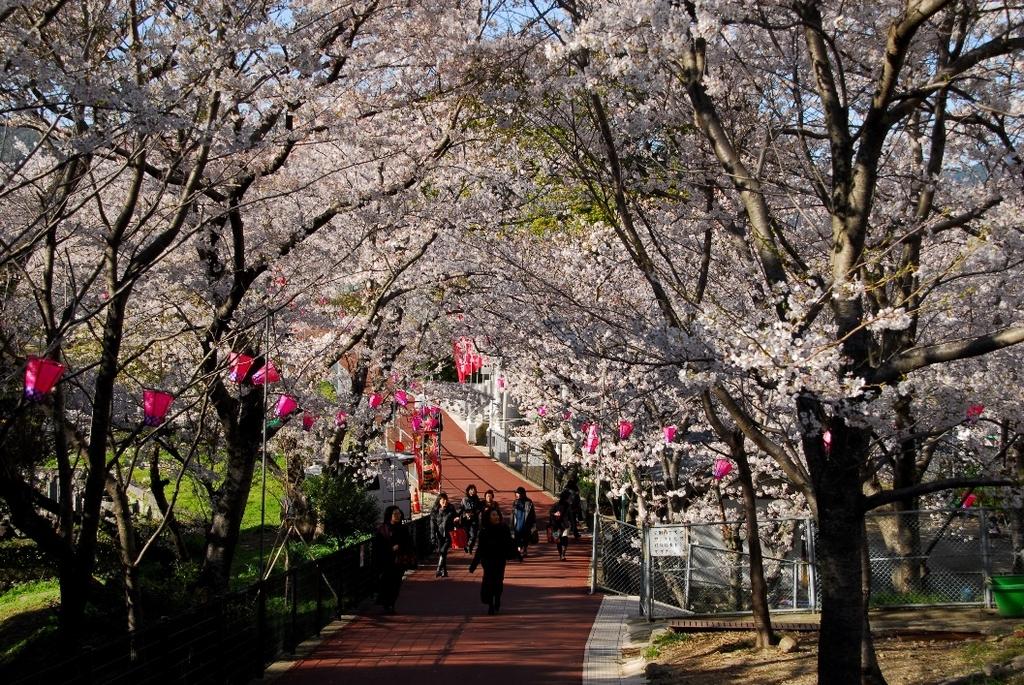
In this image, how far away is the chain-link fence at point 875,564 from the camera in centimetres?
Result: 1431

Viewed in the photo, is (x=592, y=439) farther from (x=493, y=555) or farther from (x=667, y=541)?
(x=667, y=541)

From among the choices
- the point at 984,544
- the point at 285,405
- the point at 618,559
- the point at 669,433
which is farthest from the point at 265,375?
the point at 618,559

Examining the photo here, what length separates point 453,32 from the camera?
12133mm

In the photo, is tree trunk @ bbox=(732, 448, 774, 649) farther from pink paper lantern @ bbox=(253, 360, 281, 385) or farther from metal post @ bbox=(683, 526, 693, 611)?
pink paper lantern @ bbox=(253, 360, 281, 385)

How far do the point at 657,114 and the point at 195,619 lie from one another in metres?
6.55

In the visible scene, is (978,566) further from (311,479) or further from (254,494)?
(254,494)

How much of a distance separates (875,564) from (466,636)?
19.1 ft

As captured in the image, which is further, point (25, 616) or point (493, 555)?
point (493, 555)

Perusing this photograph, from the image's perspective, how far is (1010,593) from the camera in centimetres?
1236

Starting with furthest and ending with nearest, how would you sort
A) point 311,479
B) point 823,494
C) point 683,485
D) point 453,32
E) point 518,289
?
point 311,479, point 683,485, point 518,289, point 453,32, point 823,494

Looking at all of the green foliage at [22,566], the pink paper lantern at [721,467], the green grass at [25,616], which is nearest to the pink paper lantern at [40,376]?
the green grass at [25,616]

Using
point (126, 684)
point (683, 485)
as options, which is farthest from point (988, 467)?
point (126, 684)

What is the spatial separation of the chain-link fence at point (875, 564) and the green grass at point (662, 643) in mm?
1475

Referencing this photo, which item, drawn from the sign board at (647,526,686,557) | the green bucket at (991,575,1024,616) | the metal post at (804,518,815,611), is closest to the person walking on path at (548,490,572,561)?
the sign board at (647,526,686,557)
